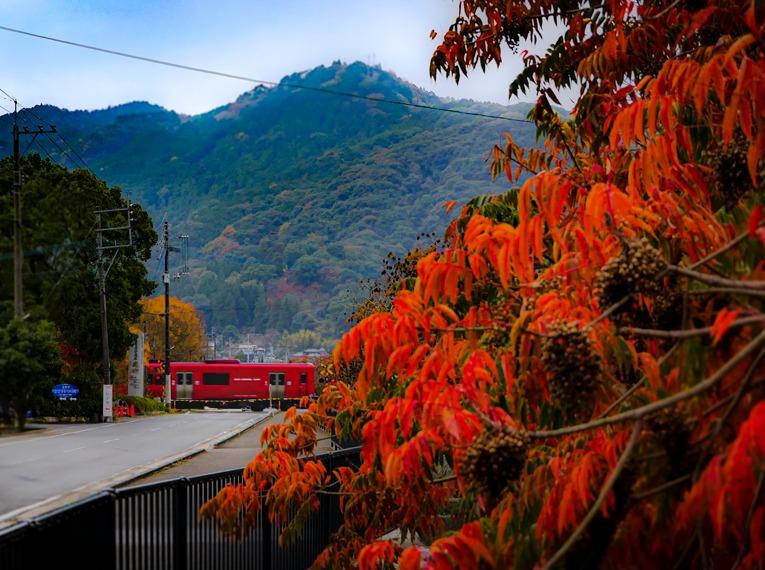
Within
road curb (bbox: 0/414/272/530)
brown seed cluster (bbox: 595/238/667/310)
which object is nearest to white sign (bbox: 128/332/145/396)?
road curb (bbox: 0/414/272/530)

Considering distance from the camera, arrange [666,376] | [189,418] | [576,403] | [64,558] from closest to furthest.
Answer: [576,403], [666,376], [64,558], [189,418]

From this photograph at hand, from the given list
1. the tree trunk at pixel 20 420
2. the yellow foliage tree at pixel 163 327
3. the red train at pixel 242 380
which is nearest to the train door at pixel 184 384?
the red train at pixel 242 380

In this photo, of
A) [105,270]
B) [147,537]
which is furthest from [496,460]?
[105,270]

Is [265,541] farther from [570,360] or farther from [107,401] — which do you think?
[570,360]

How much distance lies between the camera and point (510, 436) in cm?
247

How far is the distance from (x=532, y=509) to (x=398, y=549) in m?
1.75

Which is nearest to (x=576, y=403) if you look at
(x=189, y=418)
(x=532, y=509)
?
(x=532, y=509)

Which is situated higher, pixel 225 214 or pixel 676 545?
pixel 225 214

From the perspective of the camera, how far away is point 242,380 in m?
57.0

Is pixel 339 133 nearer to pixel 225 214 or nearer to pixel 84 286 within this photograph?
pixel 225 214

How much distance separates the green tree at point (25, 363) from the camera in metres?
6.18

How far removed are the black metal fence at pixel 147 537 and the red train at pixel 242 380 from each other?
1830 inches

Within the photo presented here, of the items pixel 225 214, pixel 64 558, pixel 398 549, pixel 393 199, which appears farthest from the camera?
pixel 393 199

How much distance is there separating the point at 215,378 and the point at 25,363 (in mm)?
50534
